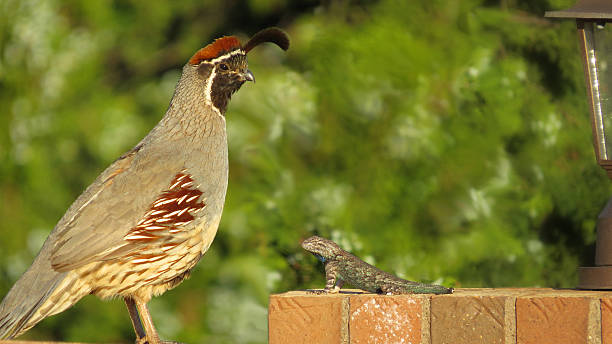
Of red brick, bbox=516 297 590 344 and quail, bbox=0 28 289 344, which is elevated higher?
quail, bbox=0 28 289 344

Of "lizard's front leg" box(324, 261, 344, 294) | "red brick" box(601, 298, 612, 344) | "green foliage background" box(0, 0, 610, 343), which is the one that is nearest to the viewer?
"red brick" box(601, 298, 612, 344)

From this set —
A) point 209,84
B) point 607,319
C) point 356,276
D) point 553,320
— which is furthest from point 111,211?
point 607,319

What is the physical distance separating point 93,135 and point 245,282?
3.56 feet

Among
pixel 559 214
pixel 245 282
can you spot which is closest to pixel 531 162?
pixel 559 214

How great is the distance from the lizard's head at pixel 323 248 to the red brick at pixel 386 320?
51 cm

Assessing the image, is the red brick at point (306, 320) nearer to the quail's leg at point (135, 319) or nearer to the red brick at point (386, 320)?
the red brick at point (386, 320)

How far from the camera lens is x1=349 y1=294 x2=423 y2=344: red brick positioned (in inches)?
117

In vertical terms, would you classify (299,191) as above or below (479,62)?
below

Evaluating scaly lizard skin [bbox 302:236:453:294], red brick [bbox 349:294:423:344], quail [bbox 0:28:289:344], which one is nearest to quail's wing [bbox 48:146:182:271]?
quail [bbox 0:28:289:344]

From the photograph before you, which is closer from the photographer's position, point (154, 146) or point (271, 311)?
point (271, 311)

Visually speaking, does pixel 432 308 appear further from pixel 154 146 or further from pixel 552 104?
pixel 552 104

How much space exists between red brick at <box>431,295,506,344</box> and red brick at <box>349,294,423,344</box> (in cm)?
7

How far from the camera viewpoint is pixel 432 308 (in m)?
2.99

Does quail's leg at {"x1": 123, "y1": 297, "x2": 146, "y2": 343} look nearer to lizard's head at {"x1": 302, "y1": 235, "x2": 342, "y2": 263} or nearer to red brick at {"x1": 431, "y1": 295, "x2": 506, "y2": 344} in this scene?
lizard's head at {"x1": 302, "y1": 235, "x2": 342, "y2": 263}
